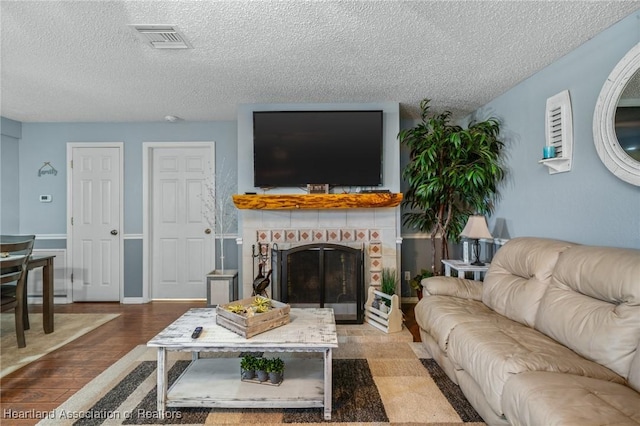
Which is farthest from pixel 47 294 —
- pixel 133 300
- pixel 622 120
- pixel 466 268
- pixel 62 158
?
pixel 622 120

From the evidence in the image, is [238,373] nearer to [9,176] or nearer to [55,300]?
[55,300]

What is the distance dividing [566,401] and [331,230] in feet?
8.50

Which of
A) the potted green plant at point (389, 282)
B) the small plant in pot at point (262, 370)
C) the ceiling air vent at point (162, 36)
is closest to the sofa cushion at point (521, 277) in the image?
the potted green plant at point (389, 282)

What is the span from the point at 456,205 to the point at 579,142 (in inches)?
57.6

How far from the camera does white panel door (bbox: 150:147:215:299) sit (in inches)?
171

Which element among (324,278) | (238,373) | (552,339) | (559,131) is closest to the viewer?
(552,339)

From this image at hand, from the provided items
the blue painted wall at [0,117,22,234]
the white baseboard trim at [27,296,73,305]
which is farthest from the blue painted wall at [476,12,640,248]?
the blue painted wall at [0,117,22,234]

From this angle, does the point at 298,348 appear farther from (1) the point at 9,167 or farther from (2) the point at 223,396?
(1) the point at 9,167

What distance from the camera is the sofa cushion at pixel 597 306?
1460 millimetres

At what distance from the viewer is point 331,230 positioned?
11.8ft

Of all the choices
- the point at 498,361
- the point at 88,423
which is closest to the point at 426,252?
the point at 498,361

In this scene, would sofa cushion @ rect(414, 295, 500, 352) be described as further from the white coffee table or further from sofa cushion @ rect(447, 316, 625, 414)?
the white coffee table

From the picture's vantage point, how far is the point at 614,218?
6.64ft

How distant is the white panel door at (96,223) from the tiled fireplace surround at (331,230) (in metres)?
2.02
